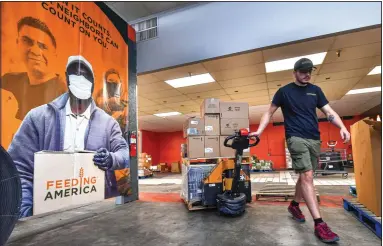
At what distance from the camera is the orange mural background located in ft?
7.13

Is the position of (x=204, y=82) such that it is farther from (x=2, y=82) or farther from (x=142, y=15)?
(x=2, y=82)

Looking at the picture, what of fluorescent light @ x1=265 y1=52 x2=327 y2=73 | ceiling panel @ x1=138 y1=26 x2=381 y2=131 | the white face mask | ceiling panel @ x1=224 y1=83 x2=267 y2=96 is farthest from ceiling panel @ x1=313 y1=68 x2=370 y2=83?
the white face mask

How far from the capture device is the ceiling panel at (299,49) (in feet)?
13.0

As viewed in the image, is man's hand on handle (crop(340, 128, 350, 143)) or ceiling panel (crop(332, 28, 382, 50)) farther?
ceiling panel (crop(332, 28, 382, 50))

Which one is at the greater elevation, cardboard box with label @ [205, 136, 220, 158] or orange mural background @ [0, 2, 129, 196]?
orange mural background @ [0, 2, 129, 196]

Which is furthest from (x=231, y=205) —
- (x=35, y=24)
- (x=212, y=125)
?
(x=35, y=24)

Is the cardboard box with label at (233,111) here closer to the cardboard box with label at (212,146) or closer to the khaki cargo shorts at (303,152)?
the cardboard box with label at (212,146)

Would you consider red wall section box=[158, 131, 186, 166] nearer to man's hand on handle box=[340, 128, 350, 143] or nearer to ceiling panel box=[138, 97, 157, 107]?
ceiling panel box=[138, 97, 157, 107]

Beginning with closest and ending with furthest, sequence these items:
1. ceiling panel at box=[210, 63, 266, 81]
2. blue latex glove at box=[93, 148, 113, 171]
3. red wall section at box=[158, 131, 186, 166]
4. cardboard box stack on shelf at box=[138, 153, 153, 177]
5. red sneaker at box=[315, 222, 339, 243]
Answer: red sneaker at box=[315, 222, 339, 243], blue latex glove at box=[93, 148, 113, 171], ceiling panel at box=[210, 63, 266, 81], cardboard box stack on shelf at box=[138, 153, 153, 177], red wall section at box=[158, 131, 186, 166]

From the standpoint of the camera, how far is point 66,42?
2.85 meters

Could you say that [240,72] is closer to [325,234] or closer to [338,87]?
[338,87]

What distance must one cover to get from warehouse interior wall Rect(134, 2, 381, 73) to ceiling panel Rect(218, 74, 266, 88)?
5.66 feet

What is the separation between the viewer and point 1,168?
132cm

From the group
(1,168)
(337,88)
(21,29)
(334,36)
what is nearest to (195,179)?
(1,168)
